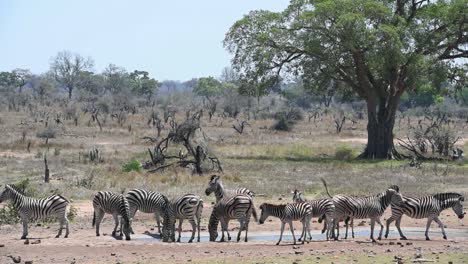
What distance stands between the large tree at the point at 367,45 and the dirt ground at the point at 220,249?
2382cm

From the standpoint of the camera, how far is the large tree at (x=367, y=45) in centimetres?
4444

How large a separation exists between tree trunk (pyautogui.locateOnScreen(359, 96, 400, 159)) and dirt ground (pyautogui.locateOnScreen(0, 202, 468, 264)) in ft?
84.4

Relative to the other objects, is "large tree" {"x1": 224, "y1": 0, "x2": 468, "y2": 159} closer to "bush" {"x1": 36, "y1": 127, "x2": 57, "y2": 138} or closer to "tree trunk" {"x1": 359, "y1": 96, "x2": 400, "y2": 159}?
"tree trunk" {"x1": 359, "y1": 96, "x2": 400, "y2": 159}

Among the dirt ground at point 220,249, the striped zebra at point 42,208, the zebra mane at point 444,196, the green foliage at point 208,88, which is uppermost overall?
the green foliage at point 208,88

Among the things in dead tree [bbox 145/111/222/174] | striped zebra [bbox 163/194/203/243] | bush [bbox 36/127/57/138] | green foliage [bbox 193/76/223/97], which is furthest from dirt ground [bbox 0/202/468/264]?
green foliage [bbox 193/76/223/97]

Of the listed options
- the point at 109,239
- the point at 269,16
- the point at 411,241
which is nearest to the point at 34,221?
the point at 109,239

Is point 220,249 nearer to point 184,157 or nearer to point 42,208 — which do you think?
point 42,208

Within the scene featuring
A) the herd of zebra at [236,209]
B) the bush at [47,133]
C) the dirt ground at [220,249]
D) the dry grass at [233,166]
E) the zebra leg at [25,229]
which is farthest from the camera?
the bush at [47,133]

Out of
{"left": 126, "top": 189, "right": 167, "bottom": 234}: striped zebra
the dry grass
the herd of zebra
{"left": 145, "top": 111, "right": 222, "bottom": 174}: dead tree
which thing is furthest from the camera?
{"left": 145, "top": 111, "right": 222, "bottom": 174}: dead tree

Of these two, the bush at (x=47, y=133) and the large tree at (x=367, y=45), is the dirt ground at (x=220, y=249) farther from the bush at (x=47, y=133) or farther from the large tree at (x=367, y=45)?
the bush at (x=47, y=133)

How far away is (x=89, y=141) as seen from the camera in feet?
180


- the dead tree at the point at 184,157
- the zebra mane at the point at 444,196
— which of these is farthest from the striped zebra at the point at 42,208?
the dead tree at the point at 184,157

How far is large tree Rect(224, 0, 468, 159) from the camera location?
1750 inches

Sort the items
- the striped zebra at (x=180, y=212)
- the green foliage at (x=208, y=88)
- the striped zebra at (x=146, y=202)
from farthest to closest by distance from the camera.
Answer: the green foliage at (x=208, y=88), the striped zebra at (x=146, y=202), the striped zebra at (x=180, y=212)
